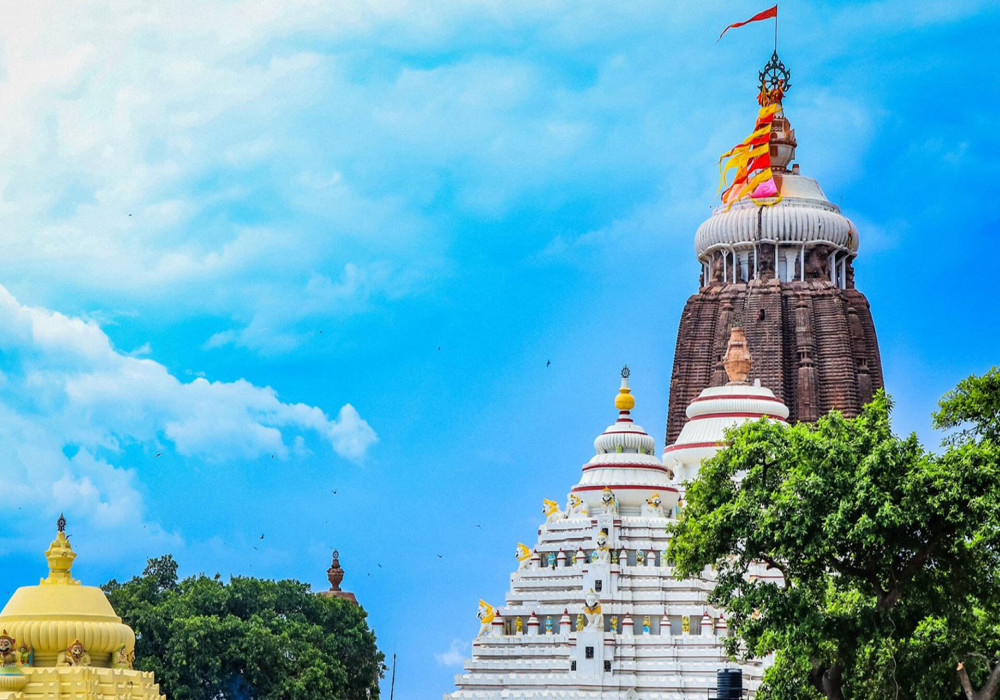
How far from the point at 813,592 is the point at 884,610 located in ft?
7.42

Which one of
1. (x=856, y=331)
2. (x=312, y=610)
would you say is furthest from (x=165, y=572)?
(x=856, y=331)

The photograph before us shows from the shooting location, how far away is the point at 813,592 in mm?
53875

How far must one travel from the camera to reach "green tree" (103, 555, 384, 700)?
82062 millimetres

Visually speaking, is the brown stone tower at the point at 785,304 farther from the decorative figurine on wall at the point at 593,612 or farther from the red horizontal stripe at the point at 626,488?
the decorative figurine on wall at the point at 593,612

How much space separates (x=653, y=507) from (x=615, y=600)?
5.19 m

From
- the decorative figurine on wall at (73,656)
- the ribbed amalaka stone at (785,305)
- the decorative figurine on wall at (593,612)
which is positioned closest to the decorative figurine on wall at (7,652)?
the decorative figurine on wall at (73,656)

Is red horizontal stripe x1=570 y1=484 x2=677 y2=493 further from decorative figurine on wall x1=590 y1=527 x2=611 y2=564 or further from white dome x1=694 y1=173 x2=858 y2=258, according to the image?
white dome x1=694 y1=173 x2=858 y2=258

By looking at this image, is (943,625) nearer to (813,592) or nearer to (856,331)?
(813,592)

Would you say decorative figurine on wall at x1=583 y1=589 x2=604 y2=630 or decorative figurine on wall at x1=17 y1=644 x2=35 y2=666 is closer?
decorative figurine on wall at x1=17 y1=644 x2=35 y2=666

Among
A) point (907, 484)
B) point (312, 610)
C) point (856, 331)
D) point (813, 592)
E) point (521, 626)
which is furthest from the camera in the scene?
point (856, 331)

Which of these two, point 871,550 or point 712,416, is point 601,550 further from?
point 871,550

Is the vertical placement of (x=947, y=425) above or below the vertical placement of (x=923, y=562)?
above

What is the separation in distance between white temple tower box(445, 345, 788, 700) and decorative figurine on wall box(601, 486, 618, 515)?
3.2 inches

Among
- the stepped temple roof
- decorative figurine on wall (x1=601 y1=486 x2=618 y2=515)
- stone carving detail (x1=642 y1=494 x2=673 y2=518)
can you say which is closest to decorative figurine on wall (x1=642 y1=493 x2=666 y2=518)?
stone carving detail (x1=642 y1=494 x2=673 y2=518)
